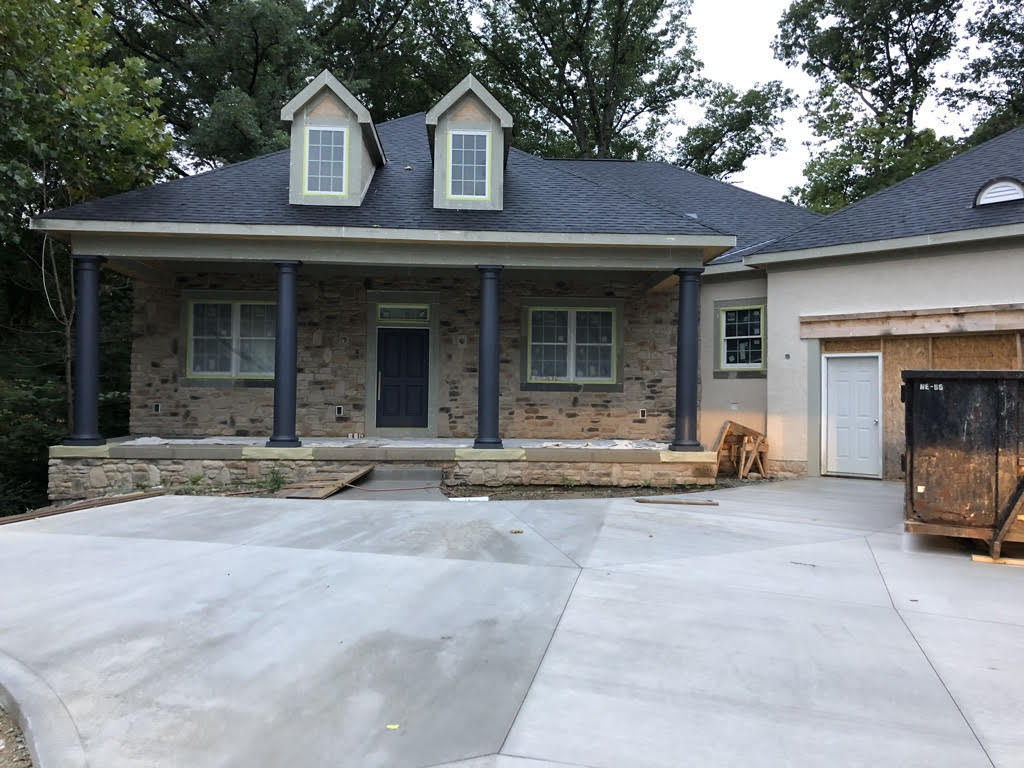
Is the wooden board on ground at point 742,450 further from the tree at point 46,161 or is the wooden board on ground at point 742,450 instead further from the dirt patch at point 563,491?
the tree at point 46,161

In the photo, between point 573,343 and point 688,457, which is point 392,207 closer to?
point 573,343

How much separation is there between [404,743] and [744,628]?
7.28ft

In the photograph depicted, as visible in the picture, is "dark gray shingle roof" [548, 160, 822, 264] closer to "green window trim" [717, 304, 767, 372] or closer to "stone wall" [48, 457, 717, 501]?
"green window trim" [717, 304, 767, 372]

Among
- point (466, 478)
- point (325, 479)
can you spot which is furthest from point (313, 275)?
point (466, 478)

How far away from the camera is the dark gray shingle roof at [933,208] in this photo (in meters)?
9.47

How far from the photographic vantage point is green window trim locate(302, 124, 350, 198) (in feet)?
33.0

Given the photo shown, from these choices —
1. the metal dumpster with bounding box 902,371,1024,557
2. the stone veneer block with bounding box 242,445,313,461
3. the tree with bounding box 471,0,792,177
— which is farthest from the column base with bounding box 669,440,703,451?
the tree with bounding box 471,0,792,177

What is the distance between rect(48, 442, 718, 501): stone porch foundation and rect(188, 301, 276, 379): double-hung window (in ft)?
8.49

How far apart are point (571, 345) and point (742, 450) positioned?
3662mm

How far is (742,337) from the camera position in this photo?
11797 mm

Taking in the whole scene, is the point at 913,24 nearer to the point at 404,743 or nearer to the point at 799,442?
the point at 799,442

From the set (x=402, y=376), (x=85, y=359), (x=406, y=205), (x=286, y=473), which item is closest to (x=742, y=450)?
(x=402, y=376)

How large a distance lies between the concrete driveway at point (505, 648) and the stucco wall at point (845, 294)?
507 cm

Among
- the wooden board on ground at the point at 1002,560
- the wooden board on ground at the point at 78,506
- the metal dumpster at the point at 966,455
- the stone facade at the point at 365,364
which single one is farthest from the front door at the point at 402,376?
the wooden board on ground at the point at 1002,560
